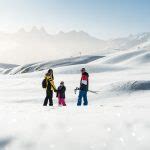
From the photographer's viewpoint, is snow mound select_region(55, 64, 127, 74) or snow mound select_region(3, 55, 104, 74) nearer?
snow mound select_region(55, 64, 127, 74)

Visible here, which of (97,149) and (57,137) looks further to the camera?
(57,137)

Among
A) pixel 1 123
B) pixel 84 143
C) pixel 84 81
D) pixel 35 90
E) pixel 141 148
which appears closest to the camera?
A: pixel 141 148

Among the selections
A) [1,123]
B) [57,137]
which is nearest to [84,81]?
[1,123]

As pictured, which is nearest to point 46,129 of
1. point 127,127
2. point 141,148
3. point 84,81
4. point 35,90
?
point 127,127

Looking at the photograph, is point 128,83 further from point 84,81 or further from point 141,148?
point 141,148

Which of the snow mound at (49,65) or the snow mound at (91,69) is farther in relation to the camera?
the snow mound at (49,65)

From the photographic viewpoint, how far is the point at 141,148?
5781mm

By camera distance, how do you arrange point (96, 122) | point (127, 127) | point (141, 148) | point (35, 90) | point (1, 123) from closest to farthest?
point (141, 148)
point (127, 127)
point (96, 122)
point (1, 123)
point (35, 90)

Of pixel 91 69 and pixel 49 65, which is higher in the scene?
pixel 91 69

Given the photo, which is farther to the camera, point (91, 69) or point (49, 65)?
point (49, 65)

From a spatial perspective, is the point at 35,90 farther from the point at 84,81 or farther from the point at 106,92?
the point at 84,81

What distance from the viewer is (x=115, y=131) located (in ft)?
21.5

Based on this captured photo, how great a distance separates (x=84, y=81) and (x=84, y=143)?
14.0 meters

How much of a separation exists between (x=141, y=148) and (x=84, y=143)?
0.98 m
